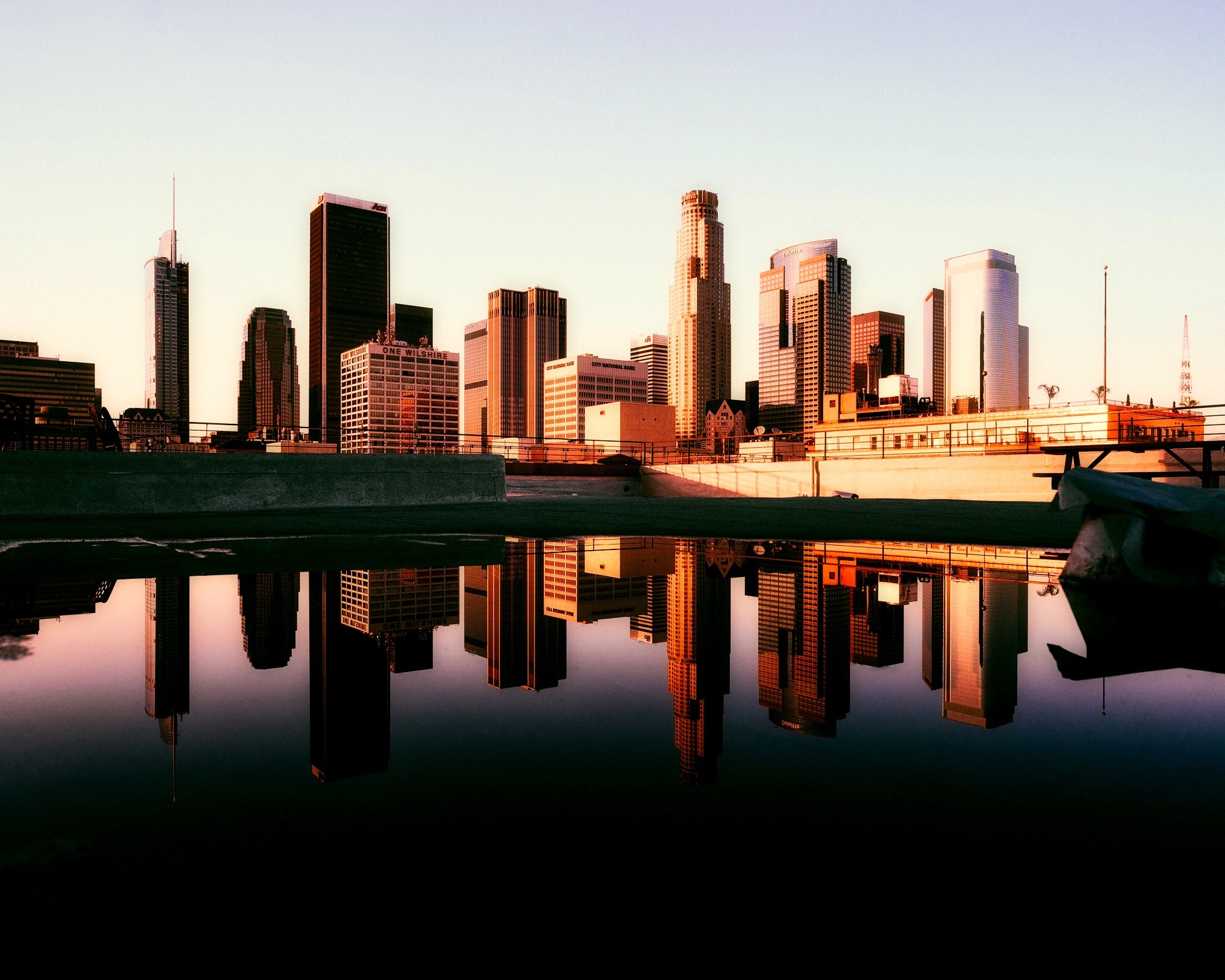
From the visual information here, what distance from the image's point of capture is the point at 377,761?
2.16 meters

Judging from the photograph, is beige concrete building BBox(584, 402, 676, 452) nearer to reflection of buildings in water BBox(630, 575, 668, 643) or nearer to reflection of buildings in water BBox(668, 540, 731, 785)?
reflection of buildings in water BBox(630, 575, 668, 643)

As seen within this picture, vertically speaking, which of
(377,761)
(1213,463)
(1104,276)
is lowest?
(377,761)

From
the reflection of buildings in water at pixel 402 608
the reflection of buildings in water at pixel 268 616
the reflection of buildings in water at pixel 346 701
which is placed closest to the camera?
the reflection of buildings in water at pixel 346 701

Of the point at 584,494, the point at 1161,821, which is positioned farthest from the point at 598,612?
the point at 584,494

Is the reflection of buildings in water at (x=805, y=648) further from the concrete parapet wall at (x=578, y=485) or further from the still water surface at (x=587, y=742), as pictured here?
the concrete parapet wall at (x=578, y=485)

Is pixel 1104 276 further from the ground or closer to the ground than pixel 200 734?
further from the ground

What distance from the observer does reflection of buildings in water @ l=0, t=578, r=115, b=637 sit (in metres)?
4.07

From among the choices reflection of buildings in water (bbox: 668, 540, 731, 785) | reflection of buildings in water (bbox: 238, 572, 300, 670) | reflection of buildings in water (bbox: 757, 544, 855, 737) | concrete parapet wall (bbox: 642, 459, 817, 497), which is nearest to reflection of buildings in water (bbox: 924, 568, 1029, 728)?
reflection of buildings in water (bbox: 757, 544, 855, 737)

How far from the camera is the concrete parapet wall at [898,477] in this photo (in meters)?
24.5

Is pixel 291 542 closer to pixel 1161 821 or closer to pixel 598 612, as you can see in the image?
pixel 598 612

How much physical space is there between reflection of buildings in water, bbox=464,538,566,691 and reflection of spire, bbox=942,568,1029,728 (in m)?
1.54

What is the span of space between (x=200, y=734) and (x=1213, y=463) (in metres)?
29.1

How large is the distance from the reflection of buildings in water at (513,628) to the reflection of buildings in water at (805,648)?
0.89 metres

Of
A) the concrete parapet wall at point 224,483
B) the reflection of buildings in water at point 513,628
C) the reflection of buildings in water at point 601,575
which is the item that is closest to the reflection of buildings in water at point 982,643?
the reflection of buildings in water at point 513,628
